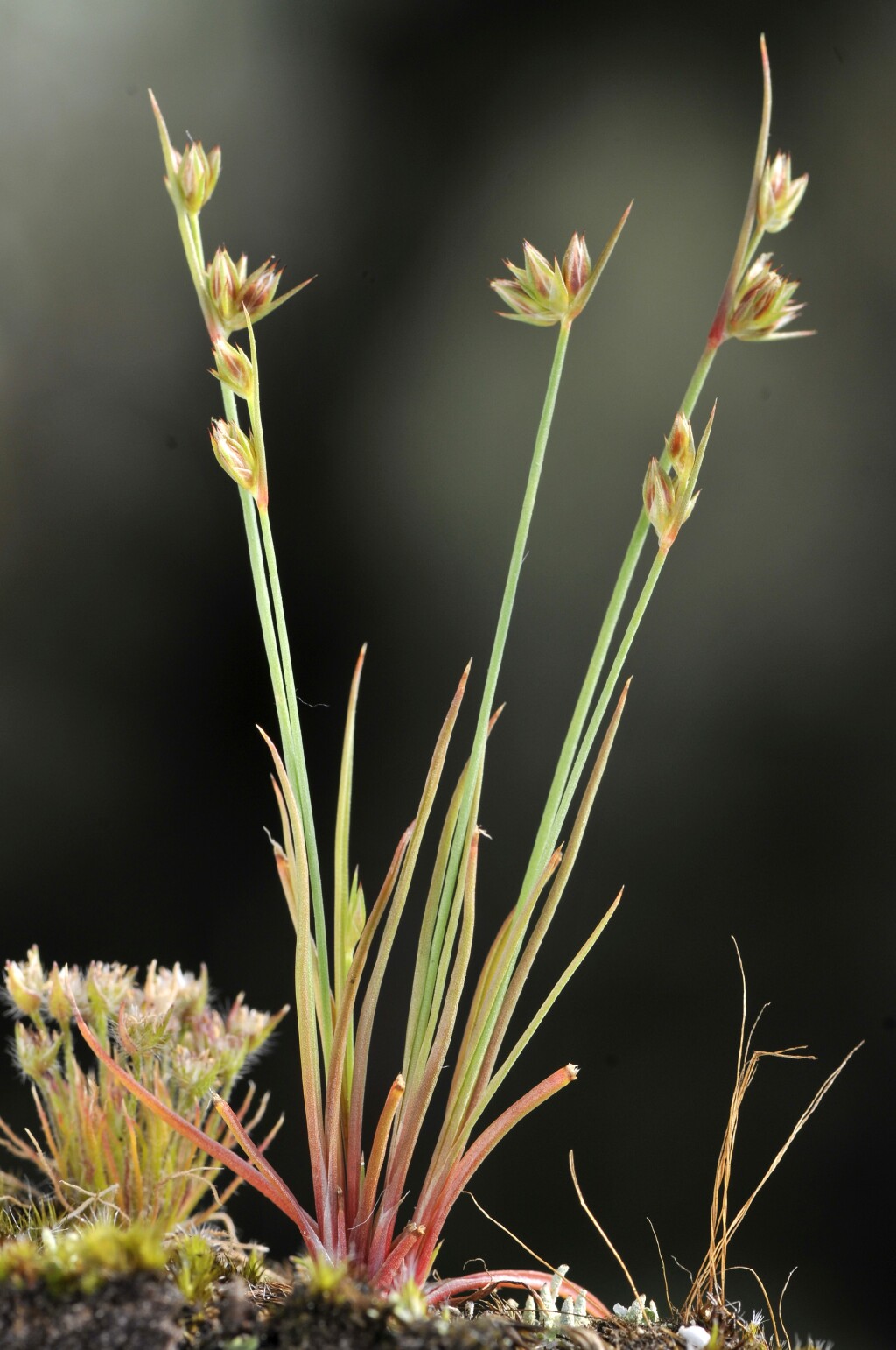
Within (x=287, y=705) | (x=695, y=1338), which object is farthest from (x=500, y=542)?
(x=695, y=1338)

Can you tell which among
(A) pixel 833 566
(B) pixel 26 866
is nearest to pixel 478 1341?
(B) pixel 26 866

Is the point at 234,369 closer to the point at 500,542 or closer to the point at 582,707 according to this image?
the point at 582,707

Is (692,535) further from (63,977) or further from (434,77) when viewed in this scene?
(63,977)

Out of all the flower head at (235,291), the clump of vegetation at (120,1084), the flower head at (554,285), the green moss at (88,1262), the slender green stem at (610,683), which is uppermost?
the flower head at (554,285)

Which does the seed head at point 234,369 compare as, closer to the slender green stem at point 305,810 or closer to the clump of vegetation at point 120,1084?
the slender green stem at point 305,810

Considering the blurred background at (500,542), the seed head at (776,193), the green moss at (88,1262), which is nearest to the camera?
the green moss at (88,1262)

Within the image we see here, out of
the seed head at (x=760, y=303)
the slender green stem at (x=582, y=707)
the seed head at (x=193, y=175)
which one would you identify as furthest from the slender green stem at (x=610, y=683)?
the seed head at (x=193, y=175)
